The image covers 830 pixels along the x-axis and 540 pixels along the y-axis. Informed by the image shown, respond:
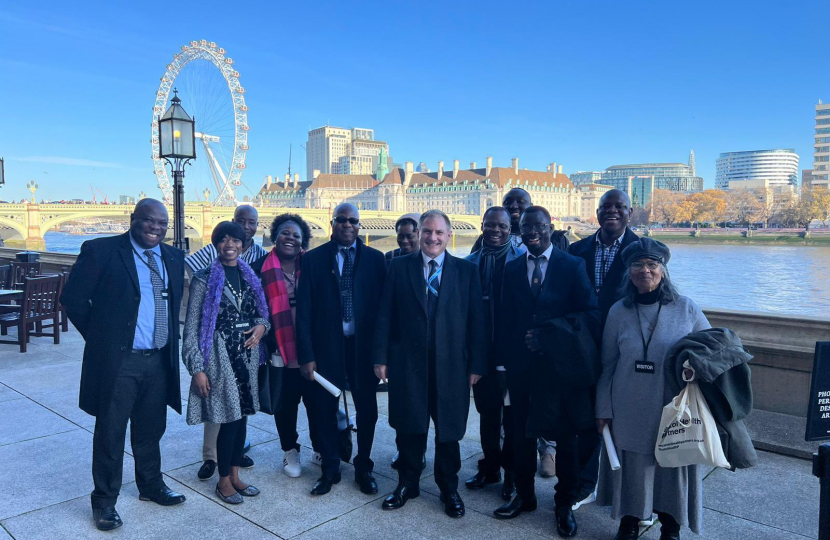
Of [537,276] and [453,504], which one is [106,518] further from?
[537,276]

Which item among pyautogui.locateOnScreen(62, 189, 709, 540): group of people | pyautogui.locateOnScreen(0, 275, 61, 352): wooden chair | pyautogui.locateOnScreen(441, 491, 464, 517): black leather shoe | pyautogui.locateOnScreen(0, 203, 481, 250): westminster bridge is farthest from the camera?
pyautogui.locateOnScreen(0, 203, 481, 250): westminster bridge

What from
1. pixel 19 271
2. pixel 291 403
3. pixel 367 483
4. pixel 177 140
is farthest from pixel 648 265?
pixel 19 271

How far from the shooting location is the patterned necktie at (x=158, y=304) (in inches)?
130

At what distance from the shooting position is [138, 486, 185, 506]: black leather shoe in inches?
135

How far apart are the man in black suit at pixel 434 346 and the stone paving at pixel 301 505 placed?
24 cm

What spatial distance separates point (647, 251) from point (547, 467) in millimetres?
1857

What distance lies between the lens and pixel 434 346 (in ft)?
11.1

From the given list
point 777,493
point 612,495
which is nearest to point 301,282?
point 612,495

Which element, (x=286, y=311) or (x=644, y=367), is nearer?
(x=644, y=367)

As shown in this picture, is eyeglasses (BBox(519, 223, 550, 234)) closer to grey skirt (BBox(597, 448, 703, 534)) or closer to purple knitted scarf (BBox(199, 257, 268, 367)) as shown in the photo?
grey skirt (BBox(597, 448, 703, 534))

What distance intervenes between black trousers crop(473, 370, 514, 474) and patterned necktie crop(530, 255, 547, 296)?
1.87 ft

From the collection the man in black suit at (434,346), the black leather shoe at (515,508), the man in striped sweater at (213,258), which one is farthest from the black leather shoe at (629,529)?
Result: the man in striped sweater at (213,258)

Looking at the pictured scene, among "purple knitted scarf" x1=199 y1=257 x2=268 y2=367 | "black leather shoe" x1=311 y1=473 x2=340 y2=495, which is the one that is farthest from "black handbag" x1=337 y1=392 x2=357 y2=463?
"purple knitted scarf" x1=199 y1=257 x2=268 y2=367

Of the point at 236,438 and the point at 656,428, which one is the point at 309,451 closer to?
the point at 236,438
